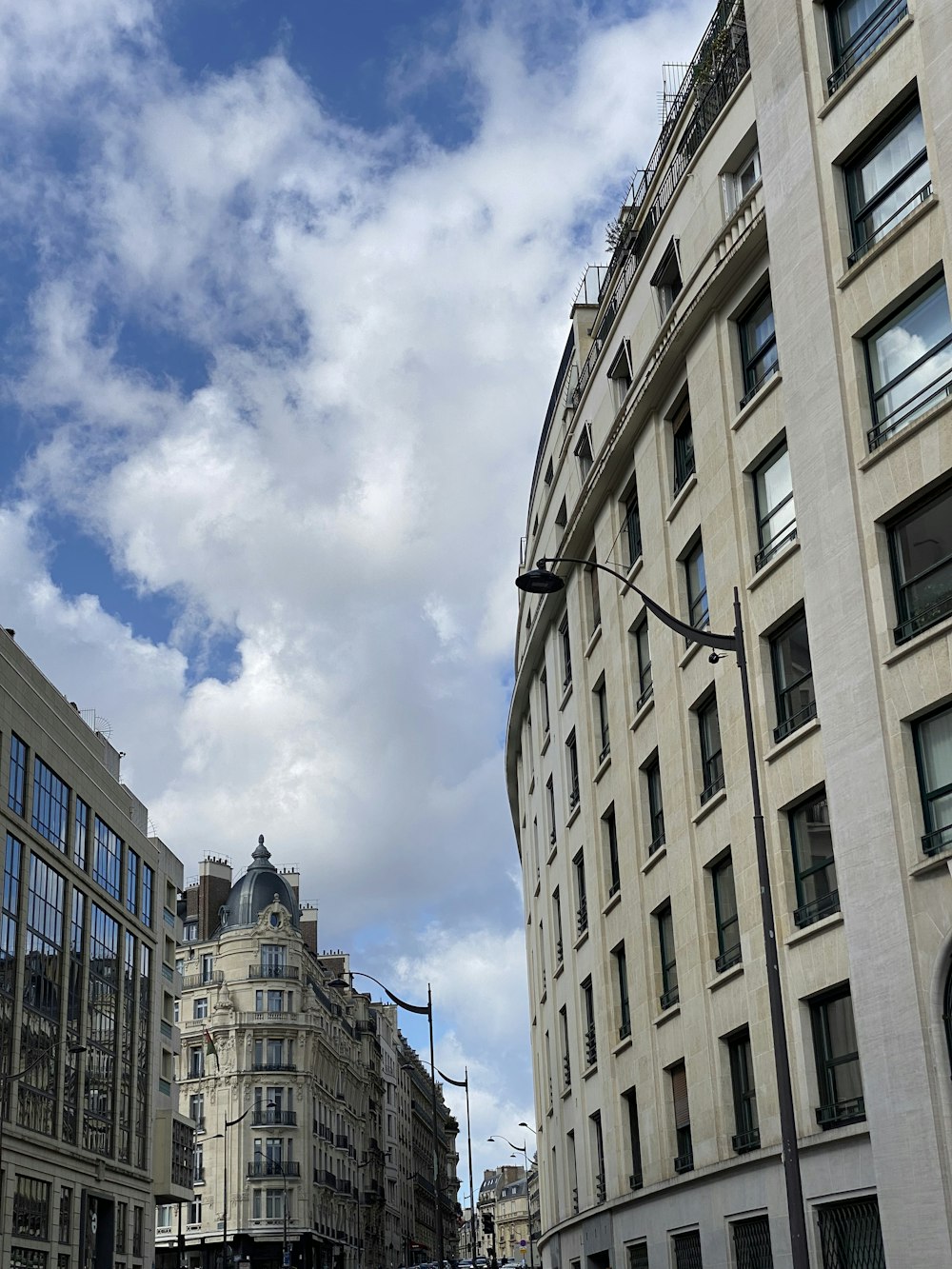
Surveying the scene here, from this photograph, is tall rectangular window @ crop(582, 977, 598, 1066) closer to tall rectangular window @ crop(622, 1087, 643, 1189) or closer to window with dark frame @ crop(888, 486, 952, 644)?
tall rectangular window @ crop(622, 1087, 643, 1189)

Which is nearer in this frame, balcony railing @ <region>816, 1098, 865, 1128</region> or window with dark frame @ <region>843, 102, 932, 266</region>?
balcony railing @ <region>816, 1098, 865, 1128</region>

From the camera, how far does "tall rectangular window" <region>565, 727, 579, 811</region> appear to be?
35.5 metres

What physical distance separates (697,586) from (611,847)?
780cm

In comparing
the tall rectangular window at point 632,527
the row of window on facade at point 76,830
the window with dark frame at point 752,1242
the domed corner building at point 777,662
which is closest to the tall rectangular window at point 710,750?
the domed corner building at point 777,662

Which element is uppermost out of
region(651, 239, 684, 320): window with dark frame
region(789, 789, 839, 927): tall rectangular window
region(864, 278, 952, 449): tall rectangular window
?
region(651, 239, 684, 320): window with dark frame

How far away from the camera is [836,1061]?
19797mm

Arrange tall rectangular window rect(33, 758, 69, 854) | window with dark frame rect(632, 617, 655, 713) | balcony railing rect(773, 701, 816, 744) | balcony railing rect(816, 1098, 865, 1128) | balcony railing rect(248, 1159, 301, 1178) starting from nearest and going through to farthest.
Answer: balcony railing rect(816, 1098, 865, 1128)
balcony railing rect(773, 701, 816, 744)
window with dark frame rect(632, 617, 655, 713)
tall rectangular window rect(33, 758, 69, 854)
balcony railing rect(248, 1159, 301, 1178)

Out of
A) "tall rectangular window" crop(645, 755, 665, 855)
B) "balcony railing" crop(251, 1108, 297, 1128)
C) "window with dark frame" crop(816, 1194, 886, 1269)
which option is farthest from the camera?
"balcony railing" crop(251, 1108, 297, 1128)

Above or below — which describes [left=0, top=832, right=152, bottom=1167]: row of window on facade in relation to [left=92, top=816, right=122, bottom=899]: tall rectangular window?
below

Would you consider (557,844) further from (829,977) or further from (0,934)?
(0,934)

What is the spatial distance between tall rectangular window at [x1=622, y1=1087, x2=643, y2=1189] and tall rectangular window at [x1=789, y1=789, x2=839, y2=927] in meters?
9.74

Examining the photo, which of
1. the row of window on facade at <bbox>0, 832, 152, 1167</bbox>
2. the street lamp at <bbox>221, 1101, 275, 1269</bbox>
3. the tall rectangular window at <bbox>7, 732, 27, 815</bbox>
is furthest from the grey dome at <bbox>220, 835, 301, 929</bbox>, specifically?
the tall rectangular window at <bbox>7, 732, 27, 815</bbox>

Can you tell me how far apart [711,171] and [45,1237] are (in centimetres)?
4196

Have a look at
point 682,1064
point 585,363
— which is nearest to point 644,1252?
point 682,1064
